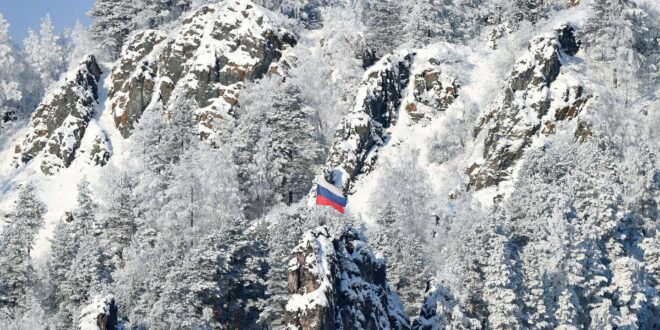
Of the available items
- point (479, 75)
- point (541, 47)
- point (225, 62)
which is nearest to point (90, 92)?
point (225, 62)

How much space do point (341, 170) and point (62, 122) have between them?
37359mm

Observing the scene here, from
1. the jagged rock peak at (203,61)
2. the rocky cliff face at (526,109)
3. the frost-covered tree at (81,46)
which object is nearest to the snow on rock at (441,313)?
the rocky cliff face at (526,109)

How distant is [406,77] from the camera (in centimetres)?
9056

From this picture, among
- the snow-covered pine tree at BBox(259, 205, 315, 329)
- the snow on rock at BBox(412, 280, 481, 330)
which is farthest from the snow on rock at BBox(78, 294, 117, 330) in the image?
the snow on rock at BBox(412, 280, 481, 330)

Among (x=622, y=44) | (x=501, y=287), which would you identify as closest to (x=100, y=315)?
(x=501, y=287)

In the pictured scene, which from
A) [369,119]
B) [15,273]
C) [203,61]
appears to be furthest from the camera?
[203,61]

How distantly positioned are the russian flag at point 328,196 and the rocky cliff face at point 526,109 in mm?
26155

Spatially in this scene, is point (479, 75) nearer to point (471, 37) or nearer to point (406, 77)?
point (406, 77)

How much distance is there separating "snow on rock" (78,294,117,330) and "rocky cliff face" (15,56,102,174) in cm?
5270

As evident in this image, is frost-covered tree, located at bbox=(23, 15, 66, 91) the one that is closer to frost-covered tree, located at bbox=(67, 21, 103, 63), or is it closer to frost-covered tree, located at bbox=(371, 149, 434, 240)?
frost-covered tree, located at bbox=(67, 21, 103, 63)

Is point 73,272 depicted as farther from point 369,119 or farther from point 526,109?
point 526,109

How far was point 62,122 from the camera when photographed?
96000 millimetres

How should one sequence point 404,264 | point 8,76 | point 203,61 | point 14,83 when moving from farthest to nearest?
point 8,76, point 14,83, point 203,61, point 404,264

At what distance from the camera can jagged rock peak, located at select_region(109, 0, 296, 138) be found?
297 feet
